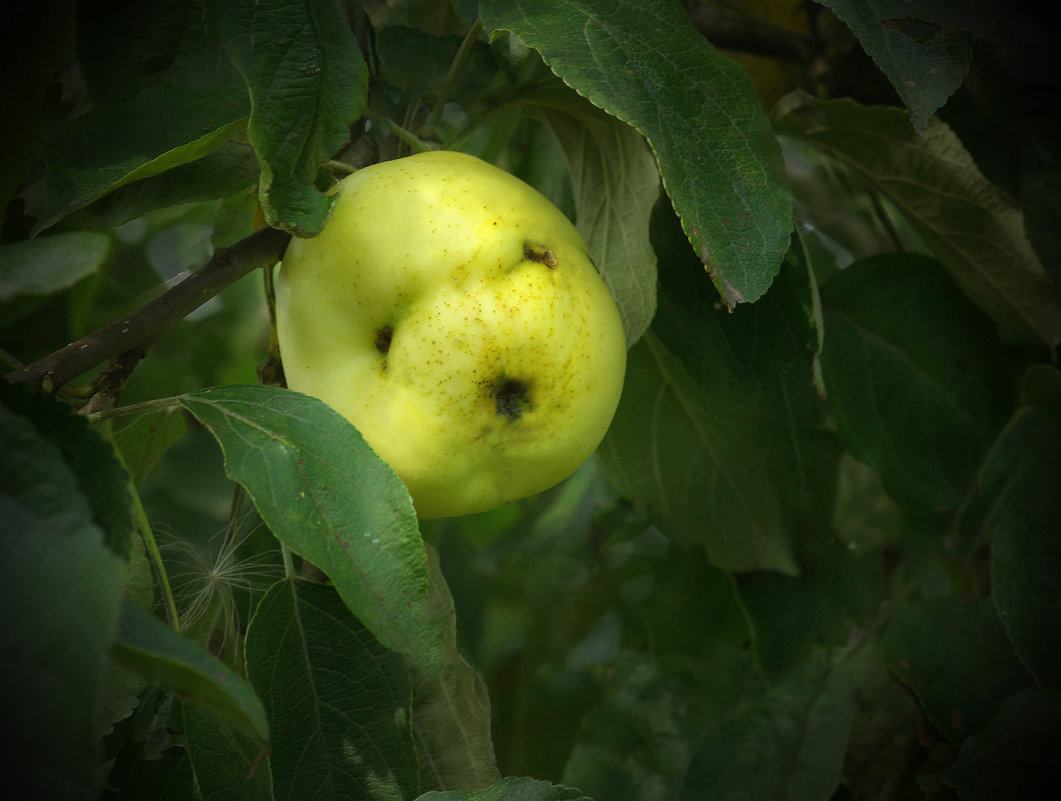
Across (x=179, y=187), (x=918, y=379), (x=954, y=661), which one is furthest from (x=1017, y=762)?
(x=179, y=187)

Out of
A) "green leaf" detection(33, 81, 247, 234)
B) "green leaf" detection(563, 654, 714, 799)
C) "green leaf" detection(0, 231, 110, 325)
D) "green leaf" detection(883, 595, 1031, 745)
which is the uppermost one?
"green leaf" detection(33, 81, 247, 234)

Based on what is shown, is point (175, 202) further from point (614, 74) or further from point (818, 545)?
point (818, 545)

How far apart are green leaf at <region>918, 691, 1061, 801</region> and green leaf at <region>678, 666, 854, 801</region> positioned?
3.8 inches

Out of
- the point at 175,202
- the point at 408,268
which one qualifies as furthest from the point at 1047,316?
the point at 175,202

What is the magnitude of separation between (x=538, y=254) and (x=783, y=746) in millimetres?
468

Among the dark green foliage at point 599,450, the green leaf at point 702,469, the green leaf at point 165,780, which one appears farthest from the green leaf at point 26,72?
the green leaf at point 702,469

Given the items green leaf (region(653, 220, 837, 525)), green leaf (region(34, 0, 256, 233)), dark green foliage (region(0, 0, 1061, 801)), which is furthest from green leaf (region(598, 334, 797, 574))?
green leaf (region(34, 0, 256, 233))

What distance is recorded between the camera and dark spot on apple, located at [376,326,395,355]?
0.46 metres

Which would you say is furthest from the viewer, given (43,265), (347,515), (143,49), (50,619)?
(43,265)

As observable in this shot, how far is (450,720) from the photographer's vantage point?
1.84 ft

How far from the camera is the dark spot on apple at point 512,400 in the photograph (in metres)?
0.45

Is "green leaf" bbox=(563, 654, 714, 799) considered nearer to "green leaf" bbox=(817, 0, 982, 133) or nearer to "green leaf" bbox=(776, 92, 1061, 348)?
"green leaf" bbox=(776, 92, 1061, 348)

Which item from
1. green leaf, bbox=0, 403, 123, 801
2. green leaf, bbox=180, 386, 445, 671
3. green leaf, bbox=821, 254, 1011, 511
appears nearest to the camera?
green leaf, bbox=0, 403, 123, 801

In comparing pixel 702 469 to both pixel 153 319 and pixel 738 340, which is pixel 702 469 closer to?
pixel 738 340
